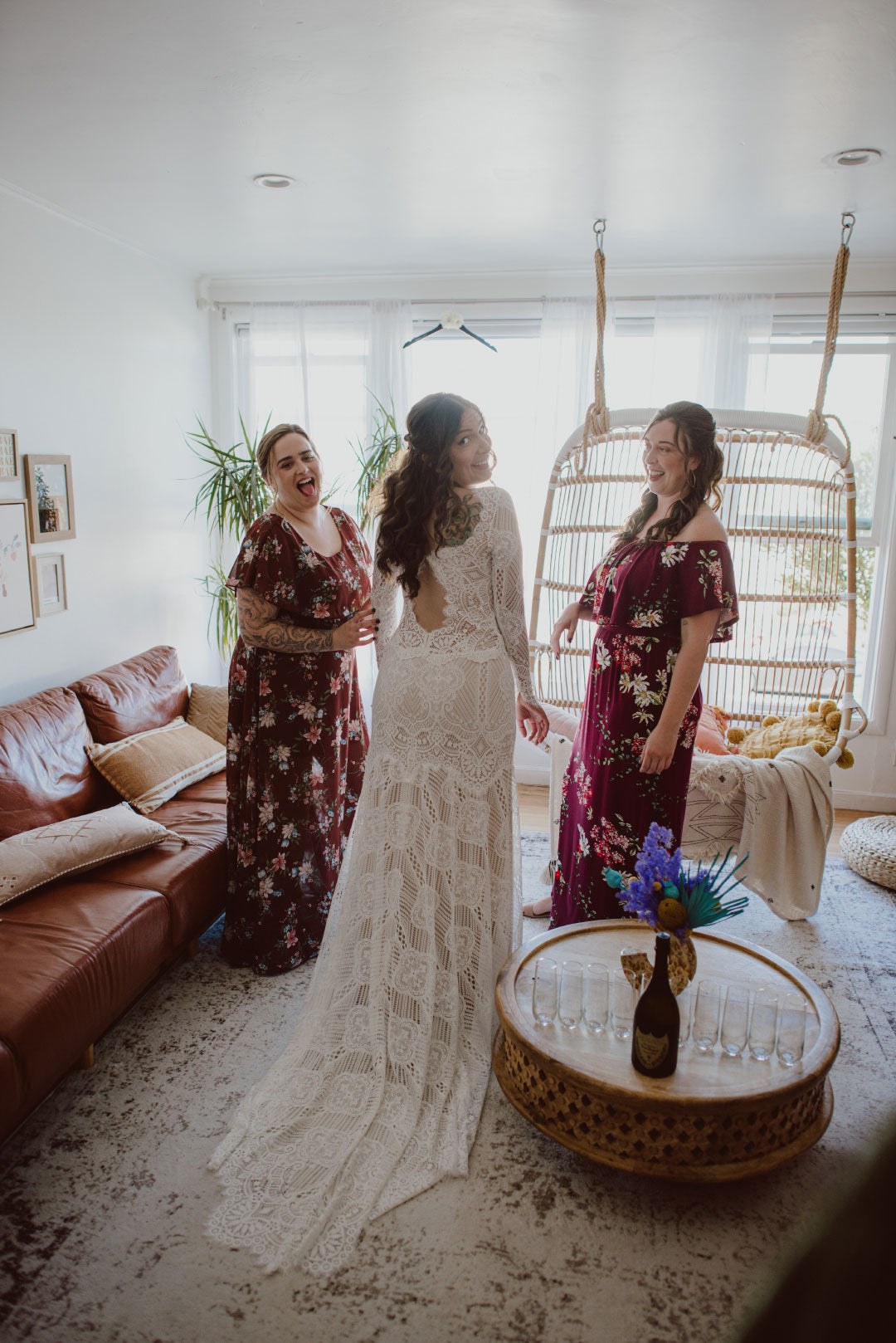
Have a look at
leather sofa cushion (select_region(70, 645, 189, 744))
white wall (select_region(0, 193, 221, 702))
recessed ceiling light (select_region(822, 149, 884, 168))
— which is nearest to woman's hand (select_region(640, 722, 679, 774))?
recessed ceiling light (select_region(822, 149, 884, 168))

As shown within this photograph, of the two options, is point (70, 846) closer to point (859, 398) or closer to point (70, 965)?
point (70, 965)

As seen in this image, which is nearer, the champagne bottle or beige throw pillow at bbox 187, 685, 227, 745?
the champagne bottle

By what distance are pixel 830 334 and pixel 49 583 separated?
289cm

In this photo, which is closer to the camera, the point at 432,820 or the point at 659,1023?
the point at 659,1023

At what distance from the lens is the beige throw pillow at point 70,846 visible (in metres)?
2.32

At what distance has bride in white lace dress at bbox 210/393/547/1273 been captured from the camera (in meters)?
2.12

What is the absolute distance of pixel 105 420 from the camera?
357 centimetres

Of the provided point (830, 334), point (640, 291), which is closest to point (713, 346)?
point (640, 291)

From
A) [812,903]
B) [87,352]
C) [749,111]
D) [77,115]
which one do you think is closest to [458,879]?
[812,903]

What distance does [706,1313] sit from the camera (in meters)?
1.60

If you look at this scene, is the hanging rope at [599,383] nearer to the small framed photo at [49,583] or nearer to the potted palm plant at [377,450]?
the potted palm plant at [377,450]

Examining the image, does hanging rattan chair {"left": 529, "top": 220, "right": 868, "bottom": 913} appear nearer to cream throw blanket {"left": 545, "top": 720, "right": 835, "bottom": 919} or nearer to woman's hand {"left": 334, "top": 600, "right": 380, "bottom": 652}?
cream throw blanket {"left": 545, "top": 720, "right": 835, "bottom": 919}

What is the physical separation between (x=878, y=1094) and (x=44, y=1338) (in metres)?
1.89

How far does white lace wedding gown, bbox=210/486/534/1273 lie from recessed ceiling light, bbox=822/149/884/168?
150 cm
